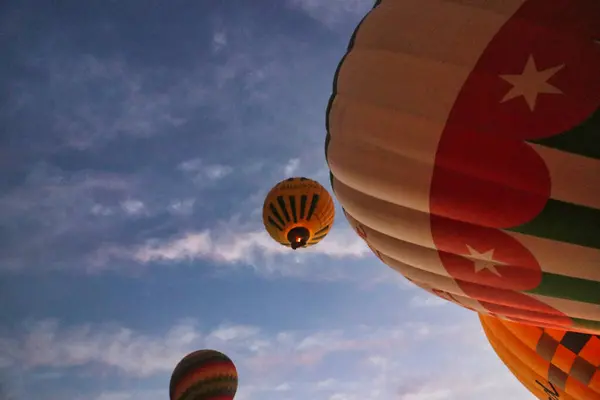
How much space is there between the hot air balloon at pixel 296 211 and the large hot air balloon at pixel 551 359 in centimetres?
769

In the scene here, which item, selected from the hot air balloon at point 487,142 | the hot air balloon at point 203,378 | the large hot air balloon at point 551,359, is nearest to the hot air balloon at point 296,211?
the hot air balloon at point 203,378

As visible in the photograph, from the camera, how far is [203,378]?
16.6 metres

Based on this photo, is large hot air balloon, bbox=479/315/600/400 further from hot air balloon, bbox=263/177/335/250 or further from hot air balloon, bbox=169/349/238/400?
hot air balloon, bbox=169/349/238/400

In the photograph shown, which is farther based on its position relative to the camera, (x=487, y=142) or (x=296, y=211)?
(x=296, y=211)

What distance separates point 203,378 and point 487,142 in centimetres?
1415

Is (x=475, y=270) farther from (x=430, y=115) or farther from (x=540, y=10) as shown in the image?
(x=540, y=10)

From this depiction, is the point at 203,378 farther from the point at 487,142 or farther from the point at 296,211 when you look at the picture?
the point at 487,142

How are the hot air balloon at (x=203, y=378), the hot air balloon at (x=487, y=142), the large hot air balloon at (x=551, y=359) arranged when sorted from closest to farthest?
the hot air balloon at (x=487, y=142) < the large hot air balloon at (x=551, y=359) < the hot air balloon at (x=203, y=378)

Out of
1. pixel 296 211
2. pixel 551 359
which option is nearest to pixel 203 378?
pixel 296 211

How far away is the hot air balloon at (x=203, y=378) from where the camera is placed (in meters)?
16.4

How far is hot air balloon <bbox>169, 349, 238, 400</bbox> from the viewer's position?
16.4 meters

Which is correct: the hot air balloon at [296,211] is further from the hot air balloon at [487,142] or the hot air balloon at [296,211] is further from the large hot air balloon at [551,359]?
the hot air balloon at [487,142]

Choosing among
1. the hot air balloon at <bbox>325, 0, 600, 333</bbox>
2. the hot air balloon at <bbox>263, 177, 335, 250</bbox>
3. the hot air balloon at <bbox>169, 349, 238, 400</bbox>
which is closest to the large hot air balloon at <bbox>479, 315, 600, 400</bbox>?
the hot air balloon at <bbox>325, 0, 600, 333</bbox>

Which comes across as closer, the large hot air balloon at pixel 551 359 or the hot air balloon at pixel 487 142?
the hot air balloon at pixel 487 142
